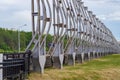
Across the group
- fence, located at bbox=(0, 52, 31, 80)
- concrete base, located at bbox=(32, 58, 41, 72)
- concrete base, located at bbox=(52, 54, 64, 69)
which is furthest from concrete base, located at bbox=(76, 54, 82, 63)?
fence, located at bbox=(0, 52, 31, 80)

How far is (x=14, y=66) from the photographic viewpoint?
51.3ft

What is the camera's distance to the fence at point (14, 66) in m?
14.4

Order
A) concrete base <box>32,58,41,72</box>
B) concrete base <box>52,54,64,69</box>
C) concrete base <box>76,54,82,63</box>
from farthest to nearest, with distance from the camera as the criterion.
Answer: concrete base <box>76,54,82,63</box> < concrete base <box>52,54,64,69</box> < concrete base <box>32,58,41,72</box>

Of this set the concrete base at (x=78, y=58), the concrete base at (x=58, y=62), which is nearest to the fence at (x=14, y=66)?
the concrete base at (x=58, y=62)

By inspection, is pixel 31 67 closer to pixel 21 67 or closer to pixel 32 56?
pixel 32 56

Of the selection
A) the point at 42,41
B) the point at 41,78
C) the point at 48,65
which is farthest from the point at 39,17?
the point at 48,65

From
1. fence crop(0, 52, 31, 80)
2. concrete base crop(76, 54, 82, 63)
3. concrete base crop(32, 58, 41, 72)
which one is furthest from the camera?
concrete base crop(76, 54, 82, 63)

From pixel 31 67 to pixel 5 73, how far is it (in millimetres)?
4312

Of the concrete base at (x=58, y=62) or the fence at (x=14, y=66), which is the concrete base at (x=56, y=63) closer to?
the concrete base at (x=58, y=62)

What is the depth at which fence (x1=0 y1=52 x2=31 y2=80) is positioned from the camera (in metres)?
14.4

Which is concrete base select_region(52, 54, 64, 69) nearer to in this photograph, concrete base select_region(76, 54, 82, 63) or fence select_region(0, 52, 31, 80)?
fence select_region(0, 52, 31, 80)

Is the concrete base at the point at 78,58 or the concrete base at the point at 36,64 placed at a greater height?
the concrete base at the point at 78,58

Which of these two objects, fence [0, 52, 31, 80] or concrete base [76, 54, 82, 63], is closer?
fence [0, 52, 31, 80]

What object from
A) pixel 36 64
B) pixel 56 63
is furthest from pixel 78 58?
pixel 36 64
